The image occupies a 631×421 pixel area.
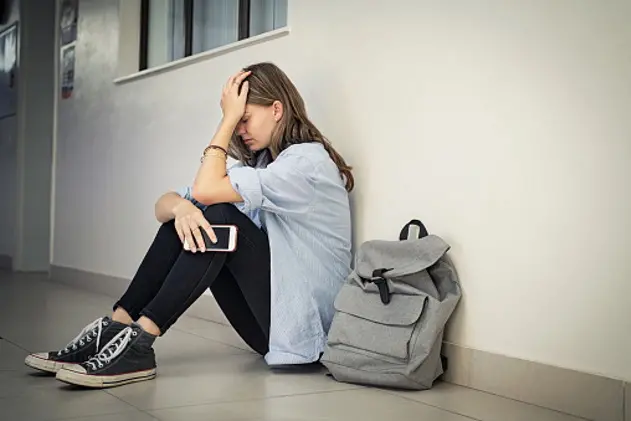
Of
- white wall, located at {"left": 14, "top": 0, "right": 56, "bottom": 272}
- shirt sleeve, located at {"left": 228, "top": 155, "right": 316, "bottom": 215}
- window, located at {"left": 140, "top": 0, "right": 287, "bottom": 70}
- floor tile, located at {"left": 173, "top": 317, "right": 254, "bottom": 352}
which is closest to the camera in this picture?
shirt sleeve, located at {"left": 228, "top": 155, "right": 316, "bottom": 215}

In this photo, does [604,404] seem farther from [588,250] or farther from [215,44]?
[215,44]

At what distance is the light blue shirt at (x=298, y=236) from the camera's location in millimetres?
2049

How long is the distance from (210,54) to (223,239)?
4.95 ft

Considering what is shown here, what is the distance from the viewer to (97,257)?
444cm

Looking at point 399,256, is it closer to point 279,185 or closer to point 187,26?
point 279,185

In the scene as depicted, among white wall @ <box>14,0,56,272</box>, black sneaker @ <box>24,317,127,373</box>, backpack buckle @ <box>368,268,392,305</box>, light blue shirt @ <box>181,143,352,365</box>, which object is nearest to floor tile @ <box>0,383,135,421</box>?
black sneaker @ <box>24,317,127,373</box>

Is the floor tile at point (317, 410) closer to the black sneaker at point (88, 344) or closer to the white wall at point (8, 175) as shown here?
the black sneaker at point (88, 344)

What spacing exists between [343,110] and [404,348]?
89 cm

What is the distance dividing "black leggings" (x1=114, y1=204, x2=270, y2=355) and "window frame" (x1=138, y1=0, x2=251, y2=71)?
4.83ft

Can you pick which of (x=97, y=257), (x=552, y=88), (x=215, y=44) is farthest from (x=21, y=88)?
(x=552, y=88)

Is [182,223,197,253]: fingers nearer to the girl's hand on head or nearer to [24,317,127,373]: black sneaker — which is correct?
[24,317,127,373]: black sneaker

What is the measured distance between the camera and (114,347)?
1.91 metres

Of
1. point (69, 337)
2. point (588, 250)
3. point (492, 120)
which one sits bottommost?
point (69, 337)

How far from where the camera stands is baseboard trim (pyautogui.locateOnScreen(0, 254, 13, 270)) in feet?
19.3
